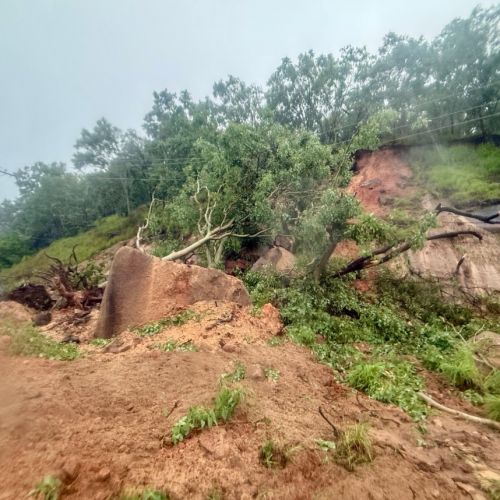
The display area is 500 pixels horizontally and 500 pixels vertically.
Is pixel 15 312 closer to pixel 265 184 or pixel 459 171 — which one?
pixel 265 184

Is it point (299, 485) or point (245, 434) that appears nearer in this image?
point (299, 485)

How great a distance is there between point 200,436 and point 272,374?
2090 millimetres

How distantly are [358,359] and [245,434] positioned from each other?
12.2ft

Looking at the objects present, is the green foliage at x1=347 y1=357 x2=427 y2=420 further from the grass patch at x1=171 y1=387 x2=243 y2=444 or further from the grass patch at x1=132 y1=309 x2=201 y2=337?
the grass patch at x1=132 y1=309 x2=201 y2=337

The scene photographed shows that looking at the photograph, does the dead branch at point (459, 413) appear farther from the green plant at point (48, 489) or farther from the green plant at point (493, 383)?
the green plant at point (48, 489)

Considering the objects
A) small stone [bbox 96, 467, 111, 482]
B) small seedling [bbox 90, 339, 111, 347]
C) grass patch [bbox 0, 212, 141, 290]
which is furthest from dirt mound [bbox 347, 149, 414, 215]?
grass patch [bbox 0, 212, 141, 290]

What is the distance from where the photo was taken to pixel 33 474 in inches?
96.7

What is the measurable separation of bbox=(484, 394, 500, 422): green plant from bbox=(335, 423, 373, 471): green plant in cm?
248

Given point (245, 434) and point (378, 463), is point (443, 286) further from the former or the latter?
point (245, 434)

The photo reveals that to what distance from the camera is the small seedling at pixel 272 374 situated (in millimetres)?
5137

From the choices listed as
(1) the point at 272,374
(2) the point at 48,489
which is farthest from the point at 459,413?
(2) the point at 48,489

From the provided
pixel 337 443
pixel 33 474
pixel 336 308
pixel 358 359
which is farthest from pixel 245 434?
pixel 336 308

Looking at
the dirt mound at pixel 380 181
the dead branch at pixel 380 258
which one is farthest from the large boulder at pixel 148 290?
the dirt mound at pixel 380 181

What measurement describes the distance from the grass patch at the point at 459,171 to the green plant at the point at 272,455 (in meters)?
16.6
